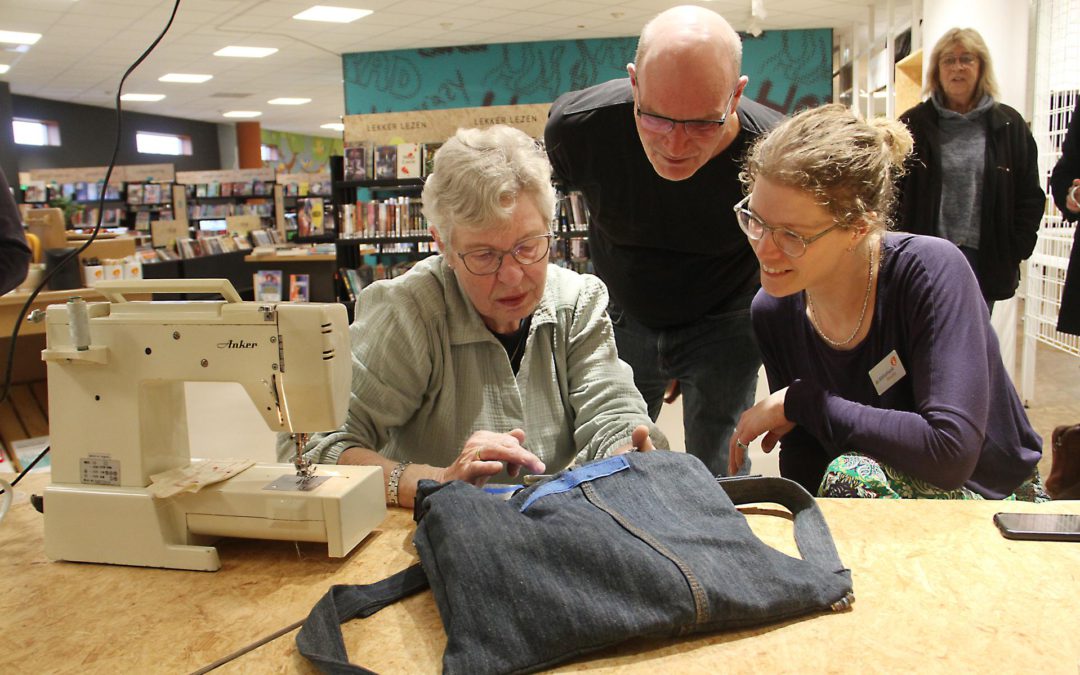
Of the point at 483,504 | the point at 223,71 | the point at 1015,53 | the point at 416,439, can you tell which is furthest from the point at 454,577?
the point at 223,71

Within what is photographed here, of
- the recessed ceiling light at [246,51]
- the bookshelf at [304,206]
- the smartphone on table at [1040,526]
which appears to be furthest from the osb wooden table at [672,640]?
the bookshelf at [304,206]

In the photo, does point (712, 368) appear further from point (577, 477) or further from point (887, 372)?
point (577, 477)

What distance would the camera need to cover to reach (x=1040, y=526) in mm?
1125

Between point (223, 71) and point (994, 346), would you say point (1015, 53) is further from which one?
point (223, 71)

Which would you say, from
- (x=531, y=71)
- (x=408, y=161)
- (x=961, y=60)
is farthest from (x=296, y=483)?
(x=531, y=71)

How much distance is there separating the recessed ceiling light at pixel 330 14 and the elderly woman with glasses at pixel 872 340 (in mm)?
8026

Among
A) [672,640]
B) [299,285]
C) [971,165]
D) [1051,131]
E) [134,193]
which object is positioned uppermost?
[134,193]

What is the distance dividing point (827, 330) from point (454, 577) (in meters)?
1.01

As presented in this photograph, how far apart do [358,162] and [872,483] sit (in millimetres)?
6704

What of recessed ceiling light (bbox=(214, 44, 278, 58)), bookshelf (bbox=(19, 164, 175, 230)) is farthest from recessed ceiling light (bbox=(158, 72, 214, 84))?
recessed ceiling light (bbox=(214, 44, 278, 58))

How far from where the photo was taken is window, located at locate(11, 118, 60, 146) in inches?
558

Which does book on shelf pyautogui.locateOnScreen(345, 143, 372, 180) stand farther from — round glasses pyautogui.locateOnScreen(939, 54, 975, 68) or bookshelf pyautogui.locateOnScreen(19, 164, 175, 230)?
bookshelf pyautogui.locateOnScreen(19, 164, 175, 230)

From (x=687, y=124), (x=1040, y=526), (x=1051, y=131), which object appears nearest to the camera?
(x=1040, y=526)

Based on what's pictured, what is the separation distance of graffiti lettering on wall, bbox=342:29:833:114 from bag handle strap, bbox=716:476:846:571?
31.1 feet
